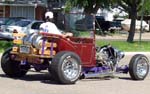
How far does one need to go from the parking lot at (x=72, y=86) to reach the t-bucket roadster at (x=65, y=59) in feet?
0.78

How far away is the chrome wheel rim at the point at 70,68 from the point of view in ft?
42.1

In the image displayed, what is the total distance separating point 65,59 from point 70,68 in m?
0.39

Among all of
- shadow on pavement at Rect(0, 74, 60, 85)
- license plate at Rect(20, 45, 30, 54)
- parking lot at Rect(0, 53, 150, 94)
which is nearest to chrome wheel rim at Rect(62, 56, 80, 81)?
parking lot at Rect(0, 53, 150, 94)

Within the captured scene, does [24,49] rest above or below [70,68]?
above

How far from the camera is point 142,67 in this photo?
48.2ft

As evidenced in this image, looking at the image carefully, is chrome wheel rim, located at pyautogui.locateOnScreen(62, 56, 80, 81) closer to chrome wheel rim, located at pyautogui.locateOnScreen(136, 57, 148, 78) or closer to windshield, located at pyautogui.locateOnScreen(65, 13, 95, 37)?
windshield, located at pyautogui.locateOnScreen(65, 13, 95, 37)

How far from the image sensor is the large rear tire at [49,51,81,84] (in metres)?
12.6

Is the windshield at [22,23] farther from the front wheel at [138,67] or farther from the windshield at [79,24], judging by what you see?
the front wheel at [138,67]

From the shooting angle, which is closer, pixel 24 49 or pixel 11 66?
pixel 24 49

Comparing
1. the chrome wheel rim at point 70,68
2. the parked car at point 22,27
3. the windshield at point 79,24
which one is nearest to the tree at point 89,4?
the parked car at point 22,27

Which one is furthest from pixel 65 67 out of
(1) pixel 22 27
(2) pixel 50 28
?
(1) pixel 22 27

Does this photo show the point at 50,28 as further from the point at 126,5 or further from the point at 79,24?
the point at 126,5

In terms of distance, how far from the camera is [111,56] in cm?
1453

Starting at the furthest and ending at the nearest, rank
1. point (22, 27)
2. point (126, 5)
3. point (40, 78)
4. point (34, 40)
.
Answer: point (126, 5) → point (22, 27) → point (40, 78) → point (34, 40)
